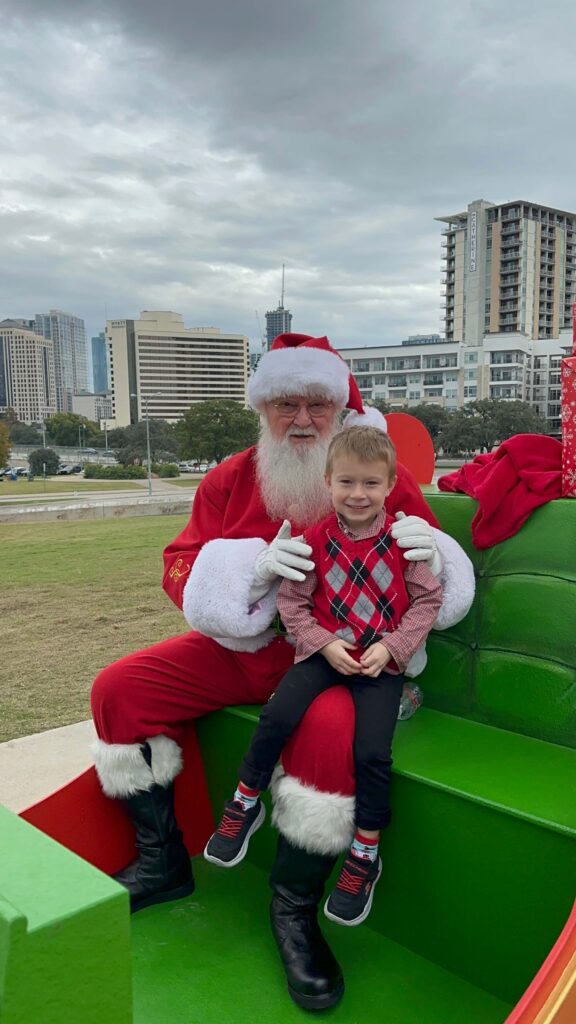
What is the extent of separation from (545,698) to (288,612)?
68cm

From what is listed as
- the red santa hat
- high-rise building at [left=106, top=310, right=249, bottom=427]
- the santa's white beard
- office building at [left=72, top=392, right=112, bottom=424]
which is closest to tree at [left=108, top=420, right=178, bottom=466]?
high-rise building at [left=106, top=310, right=249, bottom=427]

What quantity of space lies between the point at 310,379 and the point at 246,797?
125 centimetres

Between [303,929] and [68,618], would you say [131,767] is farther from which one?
[68,618]

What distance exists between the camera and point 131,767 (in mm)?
1976

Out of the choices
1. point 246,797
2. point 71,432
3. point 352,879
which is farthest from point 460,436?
point 71,432

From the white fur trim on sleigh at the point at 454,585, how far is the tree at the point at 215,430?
38119 mm

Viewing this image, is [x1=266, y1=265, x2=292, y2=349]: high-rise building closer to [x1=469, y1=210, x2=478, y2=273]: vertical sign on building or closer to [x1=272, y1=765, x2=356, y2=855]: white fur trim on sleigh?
[x1=272, y1=765, x2=356, y2=855]: white fur trim on sleigh

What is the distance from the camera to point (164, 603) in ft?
22.2

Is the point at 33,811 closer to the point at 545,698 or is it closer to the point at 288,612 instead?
the point at 288,612

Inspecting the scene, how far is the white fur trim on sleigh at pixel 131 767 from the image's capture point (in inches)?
77.8

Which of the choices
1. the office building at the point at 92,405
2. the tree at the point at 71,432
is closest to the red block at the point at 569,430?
the tree at the point at 71,432

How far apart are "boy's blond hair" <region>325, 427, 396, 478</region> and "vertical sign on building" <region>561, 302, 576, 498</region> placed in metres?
0.49

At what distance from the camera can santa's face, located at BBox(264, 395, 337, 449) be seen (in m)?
2.39

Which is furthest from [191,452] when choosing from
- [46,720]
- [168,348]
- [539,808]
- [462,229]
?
[462,229]
